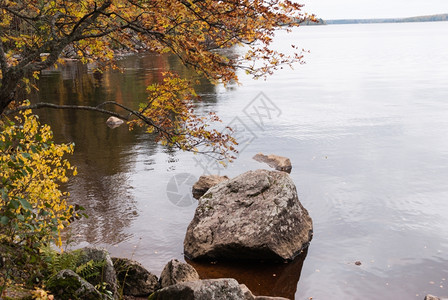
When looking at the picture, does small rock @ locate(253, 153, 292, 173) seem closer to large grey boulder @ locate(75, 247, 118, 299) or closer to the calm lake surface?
the calm lake surface

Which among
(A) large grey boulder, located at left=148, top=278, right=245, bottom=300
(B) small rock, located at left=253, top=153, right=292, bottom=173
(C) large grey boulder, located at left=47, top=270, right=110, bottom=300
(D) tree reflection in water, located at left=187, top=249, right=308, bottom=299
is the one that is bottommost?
(D) tree reflection in water, located at left=187, top=249, right=308, bottom=299

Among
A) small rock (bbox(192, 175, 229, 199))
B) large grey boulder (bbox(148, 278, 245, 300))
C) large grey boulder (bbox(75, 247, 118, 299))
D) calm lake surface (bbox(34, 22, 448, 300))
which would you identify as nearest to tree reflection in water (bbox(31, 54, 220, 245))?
calm lake surface (bbox(34, 22, 448, 300))

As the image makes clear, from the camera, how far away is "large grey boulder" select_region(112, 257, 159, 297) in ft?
34.4

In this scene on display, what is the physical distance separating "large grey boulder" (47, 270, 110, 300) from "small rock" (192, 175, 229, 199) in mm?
11154

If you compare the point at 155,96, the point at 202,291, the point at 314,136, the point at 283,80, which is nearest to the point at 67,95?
the point at 314,136

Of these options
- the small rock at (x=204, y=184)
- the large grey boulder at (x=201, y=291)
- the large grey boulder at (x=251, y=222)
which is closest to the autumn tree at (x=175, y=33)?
the large grey boulder at (x=201, y=291)

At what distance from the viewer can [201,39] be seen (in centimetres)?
950

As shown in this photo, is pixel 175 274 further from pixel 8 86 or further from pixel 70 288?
pixel 8 86

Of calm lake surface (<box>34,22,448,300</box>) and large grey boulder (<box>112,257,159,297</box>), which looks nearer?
large grey boulder (<box>112,257,159,297</box>)

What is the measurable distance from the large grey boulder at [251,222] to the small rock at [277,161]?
774 centimetres

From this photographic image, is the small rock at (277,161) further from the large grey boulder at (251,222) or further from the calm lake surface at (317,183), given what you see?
the large grey boulder at (251,222)

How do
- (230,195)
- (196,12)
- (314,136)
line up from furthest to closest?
(314,136), (230,195), (196,12)

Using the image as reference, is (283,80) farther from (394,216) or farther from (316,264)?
(316,264)

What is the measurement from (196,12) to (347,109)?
106ft
